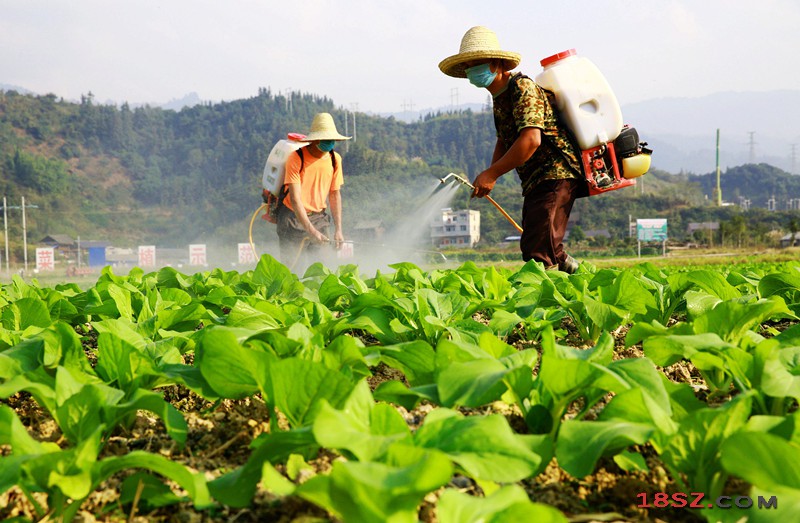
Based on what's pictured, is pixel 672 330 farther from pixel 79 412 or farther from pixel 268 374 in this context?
pixel 79 412

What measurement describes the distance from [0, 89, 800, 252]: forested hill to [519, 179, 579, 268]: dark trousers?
5704 cm

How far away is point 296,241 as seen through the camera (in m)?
7.25

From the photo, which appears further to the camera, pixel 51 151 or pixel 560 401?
pixel 51 151

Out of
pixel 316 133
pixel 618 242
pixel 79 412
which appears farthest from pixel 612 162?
pixel 618 242

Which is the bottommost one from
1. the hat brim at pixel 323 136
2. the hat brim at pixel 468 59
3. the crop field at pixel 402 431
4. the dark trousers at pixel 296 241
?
the crop field at pixel 402 431

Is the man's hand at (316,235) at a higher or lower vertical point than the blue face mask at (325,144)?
lower

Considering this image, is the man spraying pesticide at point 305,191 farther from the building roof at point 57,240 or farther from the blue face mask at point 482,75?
the building roof at point 57,240

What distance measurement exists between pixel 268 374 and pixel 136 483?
235mm

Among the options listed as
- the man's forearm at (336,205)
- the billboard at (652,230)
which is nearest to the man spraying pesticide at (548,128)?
the man's forearm at (336,205)

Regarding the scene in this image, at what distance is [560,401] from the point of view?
1.08 metres

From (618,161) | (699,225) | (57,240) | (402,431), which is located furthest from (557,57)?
(57,240)

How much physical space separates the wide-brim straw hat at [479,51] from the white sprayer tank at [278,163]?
3.24 meters

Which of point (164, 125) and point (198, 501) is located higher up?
point (164, 125)

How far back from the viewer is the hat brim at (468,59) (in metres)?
4.05
